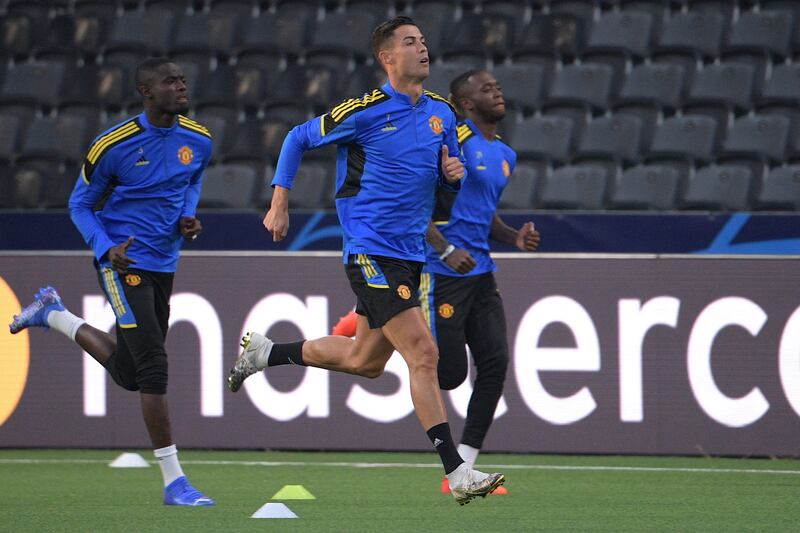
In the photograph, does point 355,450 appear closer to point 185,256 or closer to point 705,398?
point 185,256

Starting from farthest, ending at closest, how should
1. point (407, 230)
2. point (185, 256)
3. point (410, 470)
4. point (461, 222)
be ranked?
1. point (185, 256)
2. point (410, 470)
3. point (461, 222)
4. point (407, 230)

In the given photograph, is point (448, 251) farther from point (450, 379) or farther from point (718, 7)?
point (718, 7)

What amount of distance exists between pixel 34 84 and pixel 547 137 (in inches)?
218

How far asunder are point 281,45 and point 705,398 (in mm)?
7269

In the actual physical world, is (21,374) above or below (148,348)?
below

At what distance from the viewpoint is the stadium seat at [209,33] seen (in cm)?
1439

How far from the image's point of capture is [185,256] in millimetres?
9133

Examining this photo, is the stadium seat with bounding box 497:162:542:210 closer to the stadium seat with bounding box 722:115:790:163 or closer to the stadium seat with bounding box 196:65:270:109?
the stadium seat with bounding box 722:115:790:163

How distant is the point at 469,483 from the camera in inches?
213

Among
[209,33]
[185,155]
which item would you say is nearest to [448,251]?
[185,155]

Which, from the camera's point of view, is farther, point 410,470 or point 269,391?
point 269,391

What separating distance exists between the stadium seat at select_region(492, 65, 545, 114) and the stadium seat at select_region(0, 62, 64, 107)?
15.3 ft

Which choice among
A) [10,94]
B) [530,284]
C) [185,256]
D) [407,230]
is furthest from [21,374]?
[10,94]

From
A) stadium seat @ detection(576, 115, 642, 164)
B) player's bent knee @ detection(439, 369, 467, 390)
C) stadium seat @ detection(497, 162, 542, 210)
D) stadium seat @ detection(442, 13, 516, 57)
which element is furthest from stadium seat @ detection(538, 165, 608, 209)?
player's bent knee @ detection(439, 369, 467, 390)
